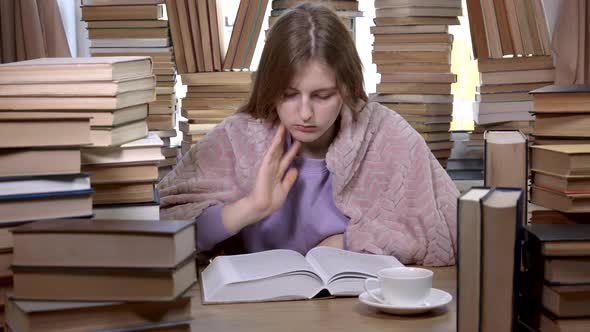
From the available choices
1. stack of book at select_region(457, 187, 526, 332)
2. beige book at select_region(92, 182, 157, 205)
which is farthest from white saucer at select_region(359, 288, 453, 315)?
beige book at select_region(92, 182, 157, 205)

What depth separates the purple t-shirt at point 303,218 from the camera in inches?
94.6

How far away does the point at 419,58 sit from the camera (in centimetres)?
429

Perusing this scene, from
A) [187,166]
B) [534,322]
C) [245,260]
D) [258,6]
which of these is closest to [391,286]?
[534,322]

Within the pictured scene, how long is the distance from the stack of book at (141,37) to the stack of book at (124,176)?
2.37 m

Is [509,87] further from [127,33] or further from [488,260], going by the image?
[488,260]

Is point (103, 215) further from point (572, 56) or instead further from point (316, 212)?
point (572, 56)

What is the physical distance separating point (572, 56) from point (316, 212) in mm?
2101

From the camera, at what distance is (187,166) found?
8.04 ft

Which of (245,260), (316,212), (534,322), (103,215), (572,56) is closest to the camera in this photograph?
(534,322)

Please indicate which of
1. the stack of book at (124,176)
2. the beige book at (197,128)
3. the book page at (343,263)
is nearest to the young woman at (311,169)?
the book page at (343,263)

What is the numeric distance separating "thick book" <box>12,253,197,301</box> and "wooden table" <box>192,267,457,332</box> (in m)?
0.24

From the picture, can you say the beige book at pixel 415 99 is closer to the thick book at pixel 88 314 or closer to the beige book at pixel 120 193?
the beige book at pixel 120 193

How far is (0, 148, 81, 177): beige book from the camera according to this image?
143 cm

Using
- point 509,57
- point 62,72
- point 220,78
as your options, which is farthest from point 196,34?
point 62,72
